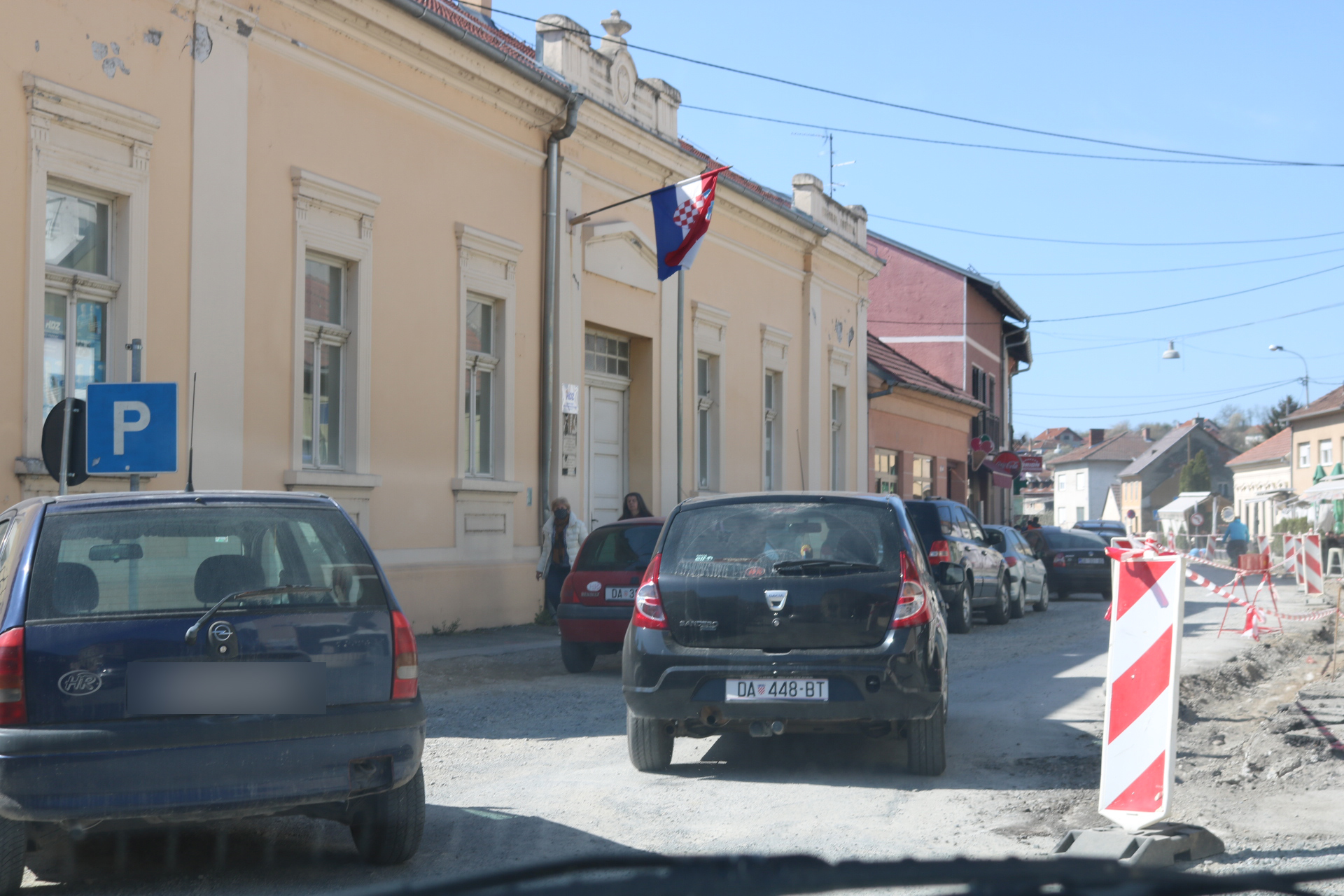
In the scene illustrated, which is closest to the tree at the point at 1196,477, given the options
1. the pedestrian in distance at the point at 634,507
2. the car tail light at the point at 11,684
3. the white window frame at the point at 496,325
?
the pedestrian in distance at the point at 634,507

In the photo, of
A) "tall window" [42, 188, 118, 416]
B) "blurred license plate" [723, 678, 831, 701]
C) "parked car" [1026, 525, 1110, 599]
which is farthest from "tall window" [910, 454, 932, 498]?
"blurred license plate" [723, 678, 831, 701]

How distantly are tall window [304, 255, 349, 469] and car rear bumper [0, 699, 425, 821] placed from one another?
9036mm

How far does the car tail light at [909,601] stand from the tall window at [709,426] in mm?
15156

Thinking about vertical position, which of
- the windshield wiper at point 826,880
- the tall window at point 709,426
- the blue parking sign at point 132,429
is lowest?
the windshield wiper at point 826,880

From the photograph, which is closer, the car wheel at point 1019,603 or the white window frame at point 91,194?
the white window frame at point 91,194

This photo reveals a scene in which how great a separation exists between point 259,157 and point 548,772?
775cm

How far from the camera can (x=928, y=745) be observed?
22.8 ft

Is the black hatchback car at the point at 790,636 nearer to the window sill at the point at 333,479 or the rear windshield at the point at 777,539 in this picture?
the rear windshield at the point at 777,539

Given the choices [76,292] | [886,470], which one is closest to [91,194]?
[76,292]

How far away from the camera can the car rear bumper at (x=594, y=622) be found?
11.6 metres

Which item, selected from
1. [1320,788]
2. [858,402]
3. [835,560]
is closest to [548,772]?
[835,560]

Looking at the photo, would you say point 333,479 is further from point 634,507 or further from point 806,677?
point 806,677

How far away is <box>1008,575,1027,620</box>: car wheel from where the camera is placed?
66.0ft

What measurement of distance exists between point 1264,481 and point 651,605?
265ft
